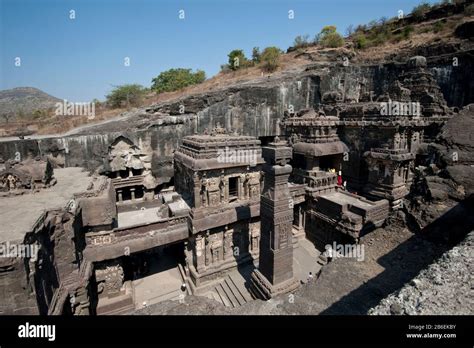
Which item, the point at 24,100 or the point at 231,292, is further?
the point at 24,100

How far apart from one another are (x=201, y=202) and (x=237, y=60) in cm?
2697

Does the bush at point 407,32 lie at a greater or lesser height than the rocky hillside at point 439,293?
greater

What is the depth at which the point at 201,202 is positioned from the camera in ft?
42.9

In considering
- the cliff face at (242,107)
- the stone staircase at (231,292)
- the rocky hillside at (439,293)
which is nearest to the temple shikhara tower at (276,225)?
the stone staircase at (231,292)

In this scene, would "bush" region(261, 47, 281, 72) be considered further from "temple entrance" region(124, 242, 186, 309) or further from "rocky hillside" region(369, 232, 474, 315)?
"rocky hillside" region(369, 232, 474, 315)

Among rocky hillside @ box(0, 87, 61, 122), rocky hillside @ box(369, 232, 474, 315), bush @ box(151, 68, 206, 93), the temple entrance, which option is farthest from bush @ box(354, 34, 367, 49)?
rocky hillside @ box(0, 87, 61, 122)

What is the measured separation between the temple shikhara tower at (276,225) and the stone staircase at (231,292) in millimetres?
1282

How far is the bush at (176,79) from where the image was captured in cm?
4323

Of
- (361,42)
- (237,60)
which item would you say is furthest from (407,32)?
(237,60)

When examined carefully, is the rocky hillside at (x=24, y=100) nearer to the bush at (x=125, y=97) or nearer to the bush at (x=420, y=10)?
the bush at (x=125, y=97)

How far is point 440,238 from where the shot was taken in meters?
7.57

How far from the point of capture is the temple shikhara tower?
Answer: 9031 mm

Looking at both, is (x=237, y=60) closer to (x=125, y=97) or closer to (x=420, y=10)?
(x=125, y=97)

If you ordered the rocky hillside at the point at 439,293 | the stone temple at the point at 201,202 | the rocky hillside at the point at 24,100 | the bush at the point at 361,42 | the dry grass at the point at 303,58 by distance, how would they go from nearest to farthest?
the rocky hillside at the point at 439,293
the stone temple at the point at 201,202
the dry grass at the point at 303,58
the bush at the point at 361,42
the rocky hillside at the point at 24,100
